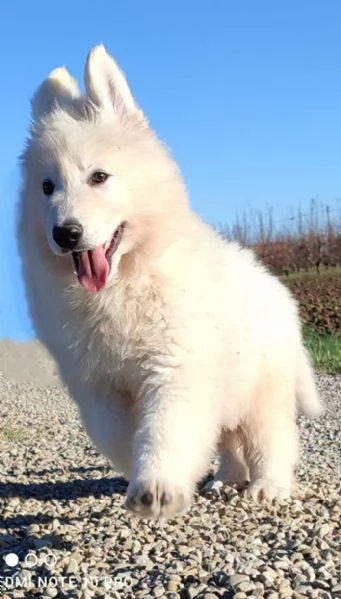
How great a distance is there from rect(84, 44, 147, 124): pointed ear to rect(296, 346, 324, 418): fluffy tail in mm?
1892

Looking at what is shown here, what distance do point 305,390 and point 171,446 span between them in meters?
2.06

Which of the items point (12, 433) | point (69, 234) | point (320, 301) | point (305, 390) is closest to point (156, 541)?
point (69, 234)

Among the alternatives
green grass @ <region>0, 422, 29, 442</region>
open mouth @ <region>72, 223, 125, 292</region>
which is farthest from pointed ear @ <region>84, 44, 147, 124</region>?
green grass @ <region>0, 422, 29, 442</region>

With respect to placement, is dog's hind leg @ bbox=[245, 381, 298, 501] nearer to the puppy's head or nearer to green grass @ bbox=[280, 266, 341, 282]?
the puppy's head

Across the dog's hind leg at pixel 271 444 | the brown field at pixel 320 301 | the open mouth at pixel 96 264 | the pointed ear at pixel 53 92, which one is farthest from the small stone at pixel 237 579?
the brown field at pixel 320 301

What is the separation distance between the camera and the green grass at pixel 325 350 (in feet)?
48.8

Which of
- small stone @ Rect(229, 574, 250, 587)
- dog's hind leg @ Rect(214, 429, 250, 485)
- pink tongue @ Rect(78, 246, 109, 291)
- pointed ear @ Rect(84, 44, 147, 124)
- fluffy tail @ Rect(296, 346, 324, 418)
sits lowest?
small stone @ Rect(229, 574, 250, 587)

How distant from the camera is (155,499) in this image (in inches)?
137

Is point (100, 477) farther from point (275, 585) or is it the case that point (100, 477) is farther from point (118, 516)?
point (275, 585)

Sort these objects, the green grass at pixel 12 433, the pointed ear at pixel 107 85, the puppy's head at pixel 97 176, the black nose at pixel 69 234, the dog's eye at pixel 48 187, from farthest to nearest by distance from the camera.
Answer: the green grass at pixel 12 433
the pointed ear at pixel 107 85
the dog's eye at pixel 48 187
the puppy's head at pixel 97 176
the black nose at pixel 69 234

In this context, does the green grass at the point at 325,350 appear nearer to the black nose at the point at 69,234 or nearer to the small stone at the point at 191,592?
the black nose at the point at 69,234

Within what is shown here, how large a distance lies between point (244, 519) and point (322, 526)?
0.50m

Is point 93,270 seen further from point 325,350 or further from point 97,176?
point 325,350

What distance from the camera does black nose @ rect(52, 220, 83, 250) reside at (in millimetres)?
3816
